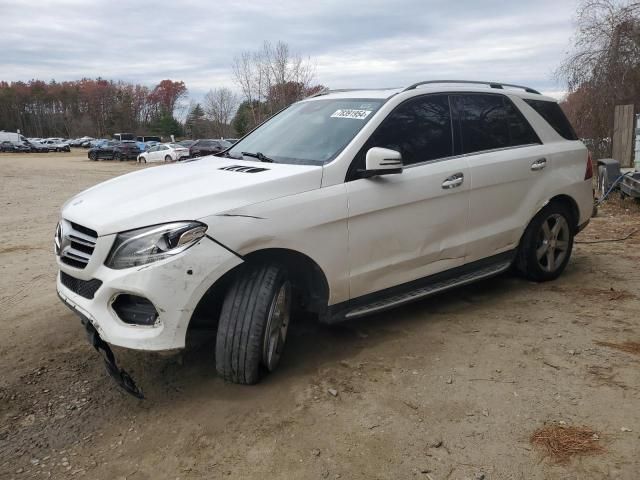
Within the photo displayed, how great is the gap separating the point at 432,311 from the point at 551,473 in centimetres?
208

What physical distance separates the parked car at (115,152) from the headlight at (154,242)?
136ft

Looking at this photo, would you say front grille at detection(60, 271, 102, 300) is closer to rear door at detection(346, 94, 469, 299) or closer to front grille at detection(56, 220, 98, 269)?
front grille at detection(56, 220, 98, 269)

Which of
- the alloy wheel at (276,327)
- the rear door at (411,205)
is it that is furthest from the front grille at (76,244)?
the rear door at (411,205)

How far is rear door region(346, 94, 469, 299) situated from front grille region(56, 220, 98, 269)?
5.11ft

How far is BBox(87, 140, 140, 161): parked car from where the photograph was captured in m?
41.6

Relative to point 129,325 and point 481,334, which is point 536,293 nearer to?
point 481,334

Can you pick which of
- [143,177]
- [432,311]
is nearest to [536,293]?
[432,311]

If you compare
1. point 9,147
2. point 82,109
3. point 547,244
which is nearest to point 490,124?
point 547,244

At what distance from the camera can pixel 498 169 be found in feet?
14.7

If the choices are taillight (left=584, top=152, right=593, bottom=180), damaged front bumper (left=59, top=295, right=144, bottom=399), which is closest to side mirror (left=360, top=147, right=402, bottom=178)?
damaged front bumper (left=59, top=295, right=144, bottom=399)

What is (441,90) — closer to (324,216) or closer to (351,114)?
(351,114)

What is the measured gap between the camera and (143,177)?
3.85 metres

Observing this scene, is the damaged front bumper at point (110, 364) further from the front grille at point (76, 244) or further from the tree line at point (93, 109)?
the tree line at point (93, 109)

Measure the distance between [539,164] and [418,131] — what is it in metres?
1.40
